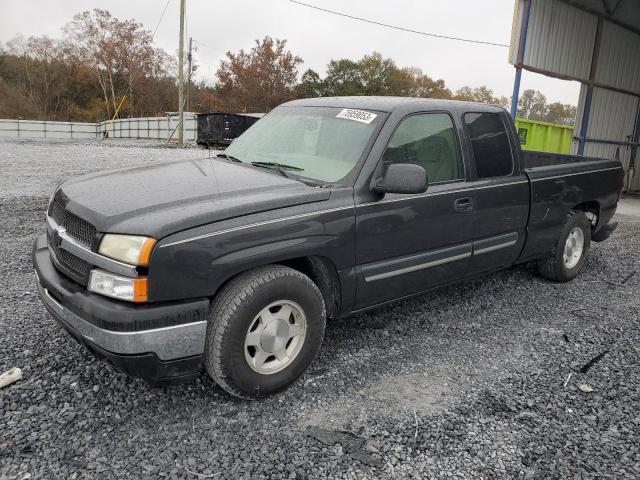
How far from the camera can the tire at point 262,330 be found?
263cm

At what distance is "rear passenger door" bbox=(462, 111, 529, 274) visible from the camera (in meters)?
3.98

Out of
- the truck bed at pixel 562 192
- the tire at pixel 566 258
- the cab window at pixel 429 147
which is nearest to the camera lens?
the cab window at pixel 429 147

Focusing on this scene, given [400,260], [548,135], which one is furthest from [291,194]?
[548,135]

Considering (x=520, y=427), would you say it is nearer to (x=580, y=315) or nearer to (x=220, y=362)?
(x=220, y=362)

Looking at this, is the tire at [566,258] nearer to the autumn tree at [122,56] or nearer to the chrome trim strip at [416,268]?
the chrome trim strip at [416,268]

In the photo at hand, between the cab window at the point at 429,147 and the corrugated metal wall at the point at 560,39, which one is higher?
the corrugated metal wall at the point at 560,39

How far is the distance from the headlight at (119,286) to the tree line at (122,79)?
44.8 m

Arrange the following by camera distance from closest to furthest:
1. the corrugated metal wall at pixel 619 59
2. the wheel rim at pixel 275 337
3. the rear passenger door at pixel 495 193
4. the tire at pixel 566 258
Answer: the wheel rim at pixel 275 337 < the rear passenger door at pixel 495 193 < the tire at pixel 566 258 < the corrugated metal wall at pixel 619 59

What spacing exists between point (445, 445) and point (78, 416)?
1.90m

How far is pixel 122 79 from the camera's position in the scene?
176 feet

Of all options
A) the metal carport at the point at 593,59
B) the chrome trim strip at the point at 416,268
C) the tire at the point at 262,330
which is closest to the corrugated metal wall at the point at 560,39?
the metal carport at the point at 593,59

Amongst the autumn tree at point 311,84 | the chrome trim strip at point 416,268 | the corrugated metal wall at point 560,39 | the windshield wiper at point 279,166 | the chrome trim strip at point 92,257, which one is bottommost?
the chrome trim strip at point 416,268

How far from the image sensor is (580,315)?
4430mm

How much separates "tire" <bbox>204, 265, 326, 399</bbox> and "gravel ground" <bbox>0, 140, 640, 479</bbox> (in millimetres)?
165
